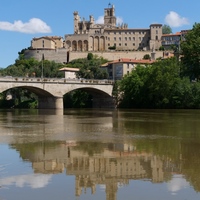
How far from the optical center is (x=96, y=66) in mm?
111188

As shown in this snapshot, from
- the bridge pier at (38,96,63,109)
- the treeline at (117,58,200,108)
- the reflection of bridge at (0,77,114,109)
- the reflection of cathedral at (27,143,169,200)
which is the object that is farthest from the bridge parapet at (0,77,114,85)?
the reflection of cathedral at (27,143,169,200)

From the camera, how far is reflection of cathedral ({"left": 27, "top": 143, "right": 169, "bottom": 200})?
37.8 feet

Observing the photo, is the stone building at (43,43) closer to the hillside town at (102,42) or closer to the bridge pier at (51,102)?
the hillside town at (102,42)

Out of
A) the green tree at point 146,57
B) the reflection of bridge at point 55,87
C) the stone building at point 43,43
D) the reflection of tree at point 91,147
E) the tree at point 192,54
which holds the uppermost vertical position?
the stone building at point 43,43

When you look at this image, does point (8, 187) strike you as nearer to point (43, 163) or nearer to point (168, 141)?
point (43, 163)

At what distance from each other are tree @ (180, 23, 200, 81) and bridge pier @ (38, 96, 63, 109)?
81.4ft

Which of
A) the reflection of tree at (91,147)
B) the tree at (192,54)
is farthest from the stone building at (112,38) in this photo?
the reflection of tree at (91,147)

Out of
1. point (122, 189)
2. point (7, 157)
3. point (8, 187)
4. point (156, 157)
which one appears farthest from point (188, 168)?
point (7, 157)

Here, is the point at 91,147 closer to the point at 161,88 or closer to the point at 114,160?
the point at 114,160

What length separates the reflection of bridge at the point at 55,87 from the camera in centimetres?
7206

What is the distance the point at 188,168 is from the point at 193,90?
196 feet

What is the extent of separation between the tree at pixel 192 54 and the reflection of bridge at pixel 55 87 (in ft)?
60.7

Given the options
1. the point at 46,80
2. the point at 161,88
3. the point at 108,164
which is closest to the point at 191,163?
the point at 108,164

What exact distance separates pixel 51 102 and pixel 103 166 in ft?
227
